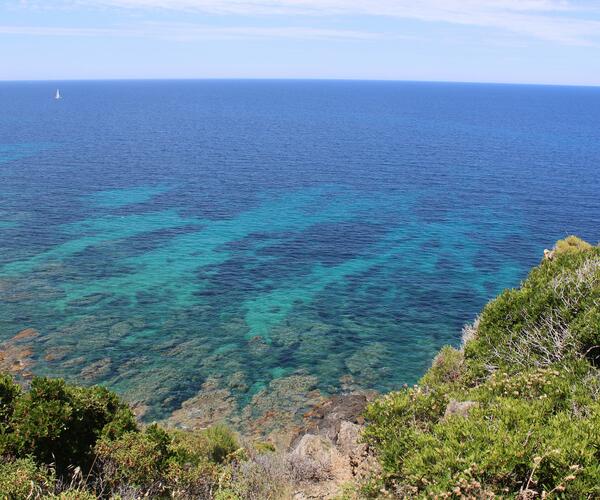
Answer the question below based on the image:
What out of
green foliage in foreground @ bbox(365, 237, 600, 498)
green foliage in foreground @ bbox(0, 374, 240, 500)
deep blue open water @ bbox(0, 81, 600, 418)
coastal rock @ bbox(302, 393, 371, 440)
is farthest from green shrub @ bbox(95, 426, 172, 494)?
deep blue open water @ bbox(0, 81, 600, 418)

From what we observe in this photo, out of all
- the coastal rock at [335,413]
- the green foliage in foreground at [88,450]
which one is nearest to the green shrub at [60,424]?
the green foliage in foreground at [88,450]

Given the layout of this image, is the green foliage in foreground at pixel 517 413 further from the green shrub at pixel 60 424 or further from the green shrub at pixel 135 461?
the green shrub at pixel 60 424

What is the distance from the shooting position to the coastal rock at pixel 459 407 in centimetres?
1526

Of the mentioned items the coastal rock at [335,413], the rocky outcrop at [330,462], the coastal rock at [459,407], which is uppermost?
the coastal rock at [459,407]

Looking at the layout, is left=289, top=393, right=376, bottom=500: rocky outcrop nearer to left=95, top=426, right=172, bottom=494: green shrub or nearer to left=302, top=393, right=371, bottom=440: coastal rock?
left=302, top=393, right=371, bottom=440: coastal rock

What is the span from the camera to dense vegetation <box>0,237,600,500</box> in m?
11.8

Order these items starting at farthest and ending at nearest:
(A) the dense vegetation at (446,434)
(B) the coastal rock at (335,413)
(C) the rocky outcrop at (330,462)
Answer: (B) the coastal rock at (335,413) < (C) the rocky outcrop at (330,462) < (A) the dense vegetation at (446,434)

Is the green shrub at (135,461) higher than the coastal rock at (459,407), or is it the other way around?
the coastal rock at (459,407)

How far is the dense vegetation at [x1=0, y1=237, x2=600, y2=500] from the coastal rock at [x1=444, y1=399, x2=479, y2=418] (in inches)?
2.9

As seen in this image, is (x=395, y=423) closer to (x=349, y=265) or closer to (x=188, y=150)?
(x=349, y=265)

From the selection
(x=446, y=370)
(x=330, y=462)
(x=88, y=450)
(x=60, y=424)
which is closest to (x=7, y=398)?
(x=60, y=424)

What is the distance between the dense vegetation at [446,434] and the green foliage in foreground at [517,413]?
0.12 ft

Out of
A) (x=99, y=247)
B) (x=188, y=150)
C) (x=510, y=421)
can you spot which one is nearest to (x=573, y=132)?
(x=188, y=150)

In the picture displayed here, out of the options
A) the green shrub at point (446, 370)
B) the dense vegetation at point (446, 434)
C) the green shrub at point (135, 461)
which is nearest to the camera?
the dense vegetation at point (446, 434)
